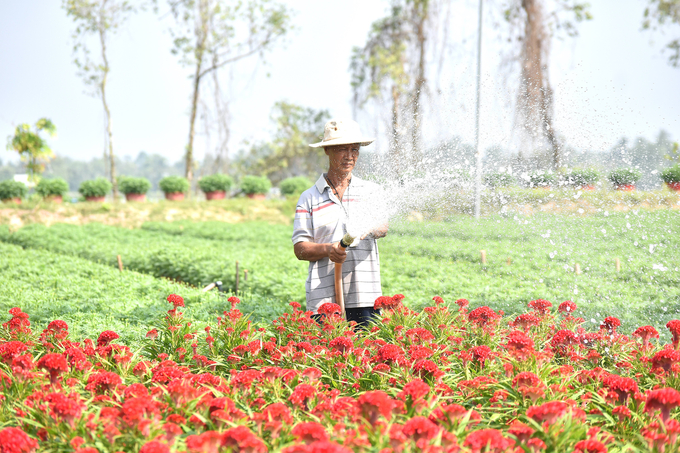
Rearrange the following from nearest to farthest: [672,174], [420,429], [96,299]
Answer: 1. [420,429]
2. [96,299]
3. [672,174]

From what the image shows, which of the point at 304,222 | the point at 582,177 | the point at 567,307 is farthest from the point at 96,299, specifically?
the point at 582,177

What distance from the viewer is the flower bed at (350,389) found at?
1680 mm

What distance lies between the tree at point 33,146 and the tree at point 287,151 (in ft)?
44.5

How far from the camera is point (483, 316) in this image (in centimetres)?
296

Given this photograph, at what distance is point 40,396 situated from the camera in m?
2.08

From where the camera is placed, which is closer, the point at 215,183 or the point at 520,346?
the point at 520,346

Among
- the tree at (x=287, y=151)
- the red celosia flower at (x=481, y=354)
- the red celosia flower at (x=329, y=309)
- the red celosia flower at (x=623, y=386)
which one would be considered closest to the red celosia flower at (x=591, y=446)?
the red celosia flower at (x=623, y=386)

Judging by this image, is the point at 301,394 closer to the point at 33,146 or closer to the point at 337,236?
the point at 337,236

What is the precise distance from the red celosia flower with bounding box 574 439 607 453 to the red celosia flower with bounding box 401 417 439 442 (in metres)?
0.52

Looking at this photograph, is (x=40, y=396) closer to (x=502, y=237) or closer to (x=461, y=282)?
(x=461, y=282)

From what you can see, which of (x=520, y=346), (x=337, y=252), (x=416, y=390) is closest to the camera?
(x=416, y=390)

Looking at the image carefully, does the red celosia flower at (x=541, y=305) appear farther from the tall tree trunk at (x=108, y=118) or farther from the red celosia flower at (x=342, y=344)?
the tall tree trunk at (x=108, y=118)

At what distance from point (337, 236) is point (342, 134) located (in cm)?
67

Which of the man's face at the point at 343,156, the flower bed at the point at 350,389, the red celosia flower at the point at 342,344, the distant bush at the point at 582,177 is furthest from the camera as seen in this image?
the distant bush at the point at 582,177
